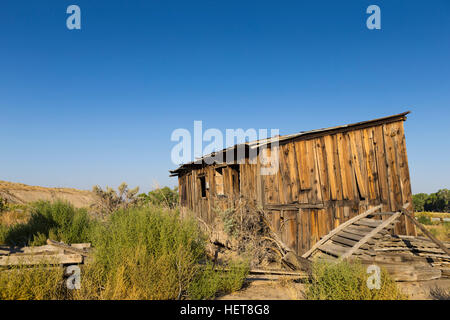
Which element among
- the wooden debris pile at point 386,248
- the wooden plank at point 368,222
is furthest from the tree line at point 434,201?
the wooden plank at point 368,222

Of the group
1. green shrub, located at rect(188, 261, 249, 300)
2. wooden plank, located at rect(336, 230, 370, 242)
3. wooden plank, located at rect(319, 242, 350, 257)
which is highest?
wooden plank, located at rect(336, 230, 370, 242)

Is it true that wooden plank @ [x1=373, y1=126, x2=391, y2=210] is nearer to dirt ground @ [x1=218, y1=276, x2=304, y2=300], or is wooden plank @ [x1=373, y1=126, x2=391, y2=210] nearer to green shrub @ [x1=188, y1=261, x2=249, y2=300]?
dirt ground @ [x1=218, y1=276, x2=304, y2=300]

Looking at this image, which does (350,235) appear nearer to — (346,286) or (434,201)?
(346,286)

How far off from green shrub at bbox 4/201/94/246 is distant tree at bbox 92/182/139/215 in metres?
3.88

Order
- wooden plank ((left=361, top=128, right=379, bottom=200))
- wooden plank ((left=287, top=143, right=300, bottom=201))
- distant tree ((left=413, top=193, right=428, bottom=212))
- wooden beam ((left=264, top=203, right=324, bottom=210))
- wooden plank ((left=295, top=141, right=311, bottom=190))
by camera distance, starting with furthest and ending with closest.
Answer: distant tree ((left=413, top=193, right=428, bottom=212))
wooden plank ((left=287, top=143, right=300, bottom=201))
wooden plank ((left=295, top=141, right=311, bottom=190))
wooden beam ((left=264, top=203, right=324, bottom=210))
wooden plank ((left=361, top=128, right=379, bottom=200))

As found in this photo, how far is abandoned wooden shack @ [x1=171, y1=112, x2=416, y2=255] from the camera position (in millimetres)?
7117

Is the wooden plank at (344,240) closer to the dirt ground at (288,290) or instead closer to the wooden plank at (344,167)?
the dirt ground at (288,290)

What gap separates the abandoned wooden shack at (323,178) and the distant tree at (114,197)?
5769 mm

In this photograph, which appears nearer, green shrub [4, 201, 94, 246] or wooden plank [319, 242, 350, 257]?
wooden plank [319, 242, 350, 257]

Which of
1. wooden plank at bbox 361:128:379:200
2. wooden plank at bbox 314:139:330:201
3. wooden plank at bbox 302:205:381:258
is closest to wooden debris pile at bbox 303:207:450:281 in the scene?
wooden plank at bbox 302:205:381:258

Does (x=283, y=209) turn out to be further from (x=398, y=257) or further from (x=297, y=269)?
(x=398, y=257)

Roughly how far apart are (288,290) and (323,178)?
3.91 m

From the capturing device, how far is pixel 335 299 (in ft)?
13.5
